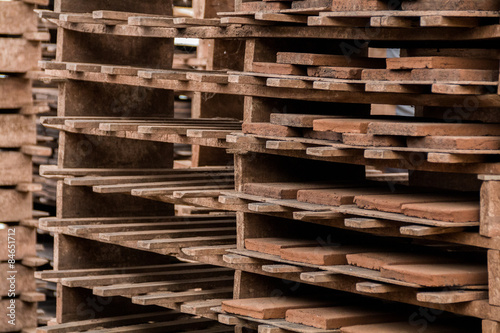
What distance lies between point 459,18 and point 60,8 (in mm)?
3951

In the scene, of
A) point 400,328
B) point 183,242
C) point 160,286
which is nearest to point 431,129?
point 400,328

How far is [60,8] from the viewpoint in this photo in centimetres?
833

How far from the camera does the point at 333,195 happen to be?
234 inches

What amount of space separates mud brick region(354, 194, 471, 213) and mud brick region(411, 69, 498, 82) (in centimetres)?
67

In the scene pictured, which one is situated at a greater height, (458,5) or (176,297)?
(458,5)

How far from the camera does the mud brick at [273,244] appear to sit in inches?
249

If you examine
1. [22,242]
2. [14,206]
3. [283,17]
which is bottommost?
[22,242]

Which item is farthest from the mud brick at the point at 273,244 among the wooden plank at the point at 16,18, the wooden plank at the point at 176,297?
the wooden plank at the point at 16,18

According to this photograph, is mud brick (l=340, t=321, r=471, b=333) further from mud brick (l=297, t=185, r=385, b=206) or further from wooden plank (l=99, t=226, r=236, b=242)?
wooden plank (l=99, t=226, r=236, b=242)

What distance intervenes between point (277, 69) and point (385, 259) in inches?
52.7

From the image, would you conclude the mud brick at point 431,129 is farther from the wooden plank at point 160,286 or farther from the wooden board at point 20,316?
the wooden board at point 20,316

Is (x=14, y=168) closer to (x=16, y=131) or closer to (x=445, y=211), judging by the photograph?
(x=16, y=131)

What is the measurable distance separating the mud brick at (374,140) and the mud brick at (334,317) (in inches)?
41.0

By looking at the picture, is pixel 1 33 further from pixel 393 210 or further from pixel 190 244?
pixel 393 210
